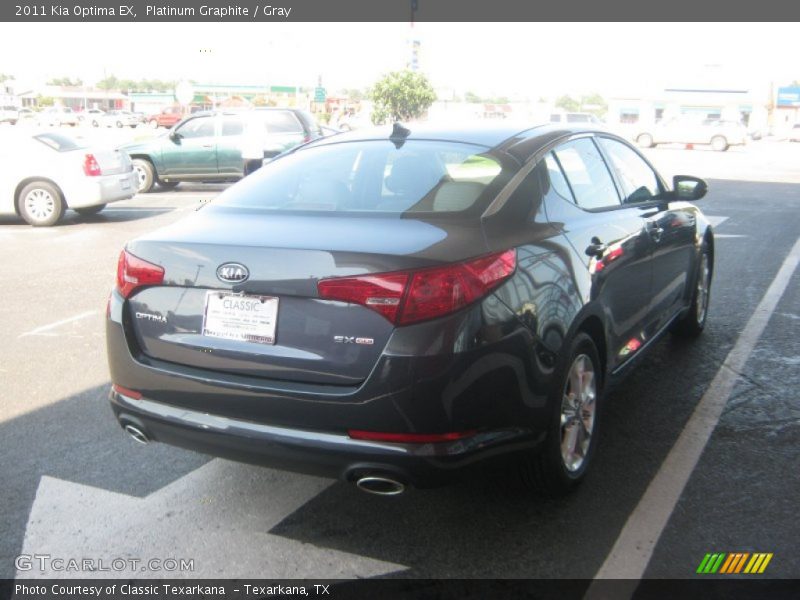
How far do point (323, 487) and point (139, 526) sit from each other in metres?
0.85

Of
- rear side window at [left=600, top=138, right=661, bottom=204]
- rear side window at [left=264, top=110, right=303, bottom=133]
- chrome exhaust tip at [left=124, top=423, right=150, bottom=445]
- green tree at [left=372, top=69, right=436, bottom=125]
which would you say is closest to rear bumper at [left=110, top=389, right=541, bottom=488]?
chrome exhaust tip at [left=124, top=423, right=150, bottom=445]

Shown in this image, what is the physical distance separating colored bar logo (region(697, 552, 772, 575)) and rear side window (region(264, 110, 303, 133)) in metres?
15.7

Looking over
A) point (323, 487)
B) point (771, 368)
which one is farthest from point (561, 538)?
point (771, 368)

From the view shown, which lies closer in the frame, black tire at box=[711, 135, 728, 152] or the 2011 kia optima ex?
the 2011 kia optima ex

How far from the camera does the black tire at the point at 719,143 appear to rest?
128 ft

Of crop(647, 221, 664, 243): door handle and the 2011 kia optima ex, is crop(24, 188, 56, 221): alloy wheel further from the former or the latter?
crop(647, 221, 664, 243): door handle

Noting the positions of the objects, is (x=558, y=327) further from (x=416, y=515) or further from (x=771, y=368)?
(x=771, y=368)

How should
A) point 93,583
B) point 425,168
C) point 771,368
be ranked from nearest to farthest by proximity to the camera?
point 93,583 < point 425,168 < point 771,368

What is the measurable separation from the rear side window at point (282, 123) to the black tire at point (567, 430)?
48.8 ft

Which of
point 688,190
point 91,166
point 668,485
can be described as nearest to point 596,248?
point 668,485

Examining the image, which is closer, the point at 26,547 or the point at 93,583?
the point at 93,583

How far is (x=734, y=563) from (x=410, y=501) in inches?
53.9

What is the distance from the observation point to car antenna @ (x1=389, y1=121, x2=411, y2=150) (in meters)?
4.25

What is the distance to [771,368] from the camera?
561 centimetres
